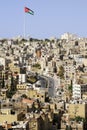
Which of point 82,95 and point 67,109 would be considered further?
point 82,95

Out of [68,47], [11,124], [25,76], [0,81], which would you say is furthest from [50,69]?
[11,124]

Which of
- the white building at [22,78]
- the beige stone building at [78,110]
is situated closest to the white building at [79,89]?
the white building at [22,78]

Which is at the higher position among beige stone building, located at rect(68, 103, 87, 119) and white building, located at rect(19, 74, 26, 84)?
white building, located at rect(19, 74, 26, 84)

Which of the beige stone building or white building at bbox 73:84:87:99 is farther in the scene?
white building at bbox 73:84:87:99

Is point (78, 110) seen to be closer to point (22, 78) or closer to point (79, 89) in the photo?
point (79, 89)

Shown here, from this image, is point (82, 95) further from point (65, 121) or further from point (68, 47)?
point (68, 47)

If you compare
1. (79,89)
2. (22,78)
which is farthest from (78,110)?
(22,78)

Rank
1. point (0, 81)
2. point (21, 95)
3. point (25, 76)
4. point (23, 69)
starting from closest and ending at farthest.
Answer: point (21, 95)
point (0, 81)
point (25, 76)
point (23, 69)

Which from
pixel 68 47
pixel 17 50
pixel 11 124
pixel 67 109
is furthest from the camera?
pixel 68 47

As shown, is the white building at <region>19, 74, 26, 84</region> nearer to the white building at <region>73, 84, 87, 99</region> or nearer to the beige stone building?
the white building at <region>73, 84, 87, 99</region>

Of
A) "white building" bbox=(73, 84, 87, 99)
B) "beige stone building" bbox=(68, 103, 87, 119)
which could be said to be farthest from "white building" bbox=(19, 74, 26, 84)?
"beige stone building" bbox=(68, 103, 87, 119)

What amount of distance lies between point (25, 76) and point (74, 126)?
15.6 metres

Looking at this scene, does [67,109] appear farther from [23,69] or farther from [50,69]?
[50,69]

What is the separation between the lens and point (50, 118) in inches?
939
